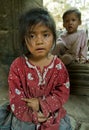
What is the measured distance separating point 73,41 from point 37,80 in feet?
4.32

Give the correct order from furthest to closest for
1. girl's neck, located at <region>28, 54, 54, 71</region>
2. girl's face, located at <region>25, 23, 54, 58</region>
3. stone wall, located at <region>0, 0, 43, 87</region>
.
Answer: stone wall, located at <region>0, 0, 43, 87</region>
girl's neck, located at <region>28, 54, 54, 71</region>
girl's face, located at <region>25, 23, 54, 58</region>

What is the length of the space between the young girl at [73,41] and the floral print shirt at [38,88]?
1126mm

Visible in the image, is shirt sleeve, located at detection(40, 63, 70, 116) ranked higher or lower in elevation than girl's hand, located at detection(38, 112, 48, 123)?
higher

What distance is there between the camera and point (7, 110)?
1.57 m

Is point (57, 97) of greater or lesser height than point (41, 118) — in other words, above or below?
above

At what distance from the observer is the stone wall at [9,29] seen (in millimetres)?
2566

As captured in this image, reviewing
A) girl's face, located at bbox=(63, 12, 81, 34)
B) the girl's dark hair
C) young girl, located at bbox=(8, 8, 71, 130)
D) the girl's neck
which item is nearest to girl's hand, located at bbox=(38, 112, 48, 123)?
young girl, located at bbox=(8, 8, 71, 130)

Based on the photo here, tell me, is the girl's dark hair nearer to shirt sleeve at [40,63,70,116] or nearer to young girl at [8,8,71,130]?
young girl at [8,8,71,130]

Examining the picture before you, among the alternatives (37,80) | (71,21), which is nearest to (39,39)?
(37,80)

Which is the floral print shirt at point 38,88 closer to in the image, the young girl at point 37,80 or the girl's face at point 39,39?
the young girl at point 37,80

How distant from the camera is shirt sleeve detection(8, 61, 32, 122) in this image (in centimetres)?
140

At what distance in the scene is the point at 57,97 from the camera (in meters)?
1.42

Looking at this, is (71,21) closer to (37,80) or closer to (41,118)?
(37,80)

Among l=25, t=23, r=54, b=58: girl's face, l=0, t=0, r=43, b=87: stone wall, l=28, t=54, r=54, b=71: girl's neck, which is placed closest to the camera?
l=25, t=23, r=54, b=58: girl's face
